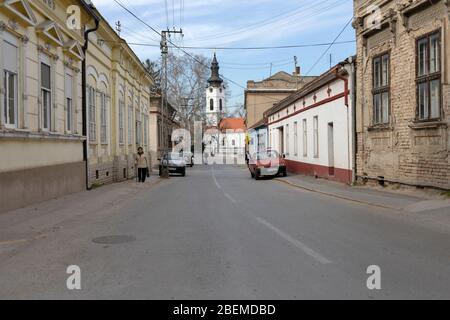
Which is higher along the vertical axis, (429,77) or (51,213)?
(429,77)

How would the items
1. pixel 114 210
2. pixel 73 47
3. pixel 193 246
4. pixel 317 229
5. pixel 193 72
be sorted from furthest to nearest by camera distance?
pixel 193 72 → pixel 73 47 → pixel 114 210 → pixel 317 229 → pixel 193 246

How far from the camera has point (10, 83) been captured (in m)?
12.1

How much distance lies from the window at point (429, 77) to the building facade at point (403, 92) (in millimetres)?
27

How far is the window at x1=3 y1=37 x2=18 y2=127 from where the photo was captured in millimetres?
11648

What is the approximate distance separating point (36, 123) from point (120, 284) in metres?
9.25

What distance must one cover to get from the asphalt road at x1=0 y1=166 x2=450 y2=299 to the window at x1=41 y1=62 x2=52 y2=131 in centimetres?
402

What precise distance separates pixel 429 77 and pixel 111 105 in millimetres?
15185

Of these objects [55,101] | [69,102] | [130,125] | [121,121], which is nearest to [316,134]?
[121,121]

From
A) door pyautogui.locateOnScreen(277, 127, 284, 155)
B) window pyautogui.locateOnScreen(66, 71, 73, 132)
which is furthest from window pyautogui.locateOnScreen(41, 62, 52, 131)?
door pyautogui.locateOnScreen(277, 127, 284, 155)

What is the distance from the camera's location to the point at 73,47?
16734 mm

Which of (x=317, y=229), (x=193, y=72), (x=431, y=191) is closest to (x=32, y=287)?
(x=317, y=229)

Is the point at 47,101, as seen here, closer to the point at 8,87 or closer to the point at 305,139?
the point at 8,87
